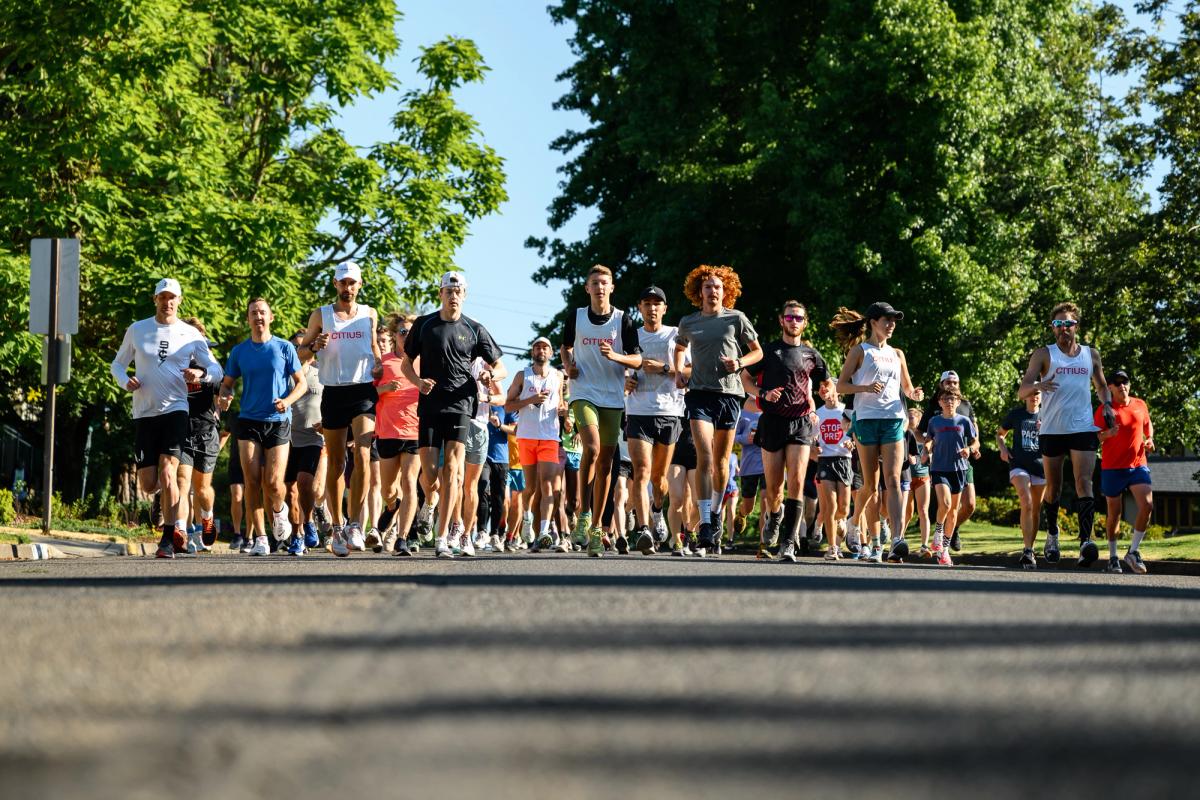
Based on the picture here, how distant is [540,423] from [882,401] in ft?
13.6

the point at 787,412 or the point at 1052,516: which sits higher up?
the point at 787,412

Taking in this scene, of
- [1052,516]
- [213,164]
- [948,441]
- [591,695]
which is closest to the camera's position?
[591,695]

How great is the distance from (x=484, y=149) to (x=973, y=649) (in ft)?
94.3

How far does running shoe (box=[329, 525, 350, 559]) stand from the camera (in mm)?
13258

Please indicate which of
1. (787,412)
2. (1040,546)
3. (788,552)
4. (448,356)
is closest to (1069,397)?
(787,412)

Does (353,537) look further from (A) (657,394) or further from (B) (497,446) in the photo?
(B) (497,446)

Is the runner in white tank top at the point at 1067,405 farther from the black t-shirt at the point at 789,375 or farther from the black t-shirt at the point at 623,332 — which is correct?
the black t-shirt at the point at 623,332

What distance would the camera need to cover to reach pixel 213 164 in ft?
87.1

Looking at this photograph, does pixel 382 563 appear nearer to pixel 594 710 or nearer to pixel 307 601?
pixel 307 601

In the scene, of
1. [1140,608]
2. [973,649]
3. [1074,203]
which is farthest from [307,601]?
[1074,203]

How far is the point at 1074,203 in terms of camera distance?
37.1m

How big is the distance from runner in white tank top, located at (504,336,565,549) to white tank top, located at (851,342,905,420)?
3550 millimetres

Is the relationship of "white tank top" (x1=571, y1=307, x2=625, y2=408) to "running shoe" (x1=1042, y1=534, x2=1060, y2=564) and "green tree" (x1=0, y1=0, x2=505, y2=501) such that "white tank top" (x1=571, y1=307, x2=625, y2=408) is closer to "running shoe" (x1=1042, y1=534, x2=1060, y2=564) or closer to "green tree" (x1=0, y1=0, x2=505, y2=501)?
"running shoe" (x1=1042, y1=534, x2=1060, y2=564)

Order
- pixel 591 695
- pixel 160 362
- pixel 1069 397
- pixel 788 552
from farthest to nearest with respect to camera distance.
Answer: pixel 1069 397, pixel 160 362, pixel 788 552, pixel 591 695
